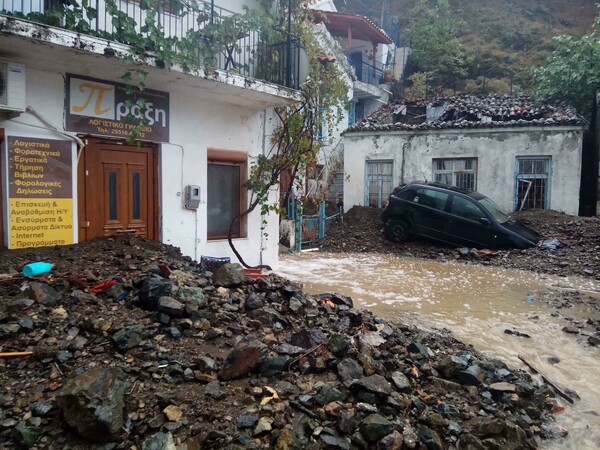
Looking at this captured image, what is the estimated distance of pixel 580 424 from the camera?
370 centimetres

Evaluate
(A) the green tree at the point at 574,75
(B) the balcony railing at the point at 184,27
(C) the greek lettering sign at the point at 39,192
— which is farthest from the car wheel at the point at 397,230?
(C) the greek lettering sign at the point at 39,192

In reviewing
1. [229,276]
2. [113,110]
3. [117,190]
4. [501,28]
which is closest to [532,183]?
[229,276]

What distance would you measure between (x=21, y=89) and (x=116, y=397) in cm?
408

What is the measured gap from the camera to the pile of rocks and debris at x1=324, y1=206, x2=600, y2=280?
10.7 metres

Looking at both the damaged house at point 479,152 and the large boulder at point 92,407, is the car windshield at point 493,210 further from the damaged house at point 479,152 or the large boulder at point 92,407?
the large boulder at point 92,407

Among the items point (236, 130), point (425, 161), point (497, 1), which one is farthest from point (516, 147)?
point (497, 1)

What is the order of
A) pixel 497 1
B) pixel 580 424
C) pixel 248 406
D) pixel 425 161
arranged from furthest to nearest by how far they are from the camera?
pixel 497 1
pixel 425 161
pixel 580 424
pixel 248 406

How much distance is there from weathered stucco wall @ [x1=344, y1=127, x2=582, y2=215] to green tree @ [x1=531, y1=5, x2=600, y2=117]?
10.4 feet

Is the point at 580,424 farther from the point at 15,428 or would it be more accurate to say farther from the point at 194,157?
the point at 194,157

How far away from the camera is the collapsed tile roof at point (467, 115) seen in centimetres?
1466

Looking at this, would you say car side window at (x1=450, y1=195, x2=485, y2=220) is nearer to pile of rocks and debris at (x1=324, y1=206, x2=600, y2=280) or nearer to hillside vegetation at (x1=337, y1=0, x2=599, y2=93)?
pile of rocks and debris at (x1=324, y1=206, x2=600, y2=280)

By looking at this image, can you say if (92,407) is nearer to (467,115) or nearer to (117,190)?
(117,190)

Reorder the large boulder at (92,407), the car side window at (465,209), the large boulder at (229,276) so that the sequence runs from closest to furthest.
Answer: the large boulder at (92,407) < the large boulder at (229,276) < the car side window at (465,209)

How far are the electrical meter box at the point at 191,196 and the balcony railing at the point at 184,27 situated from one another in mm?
1850
